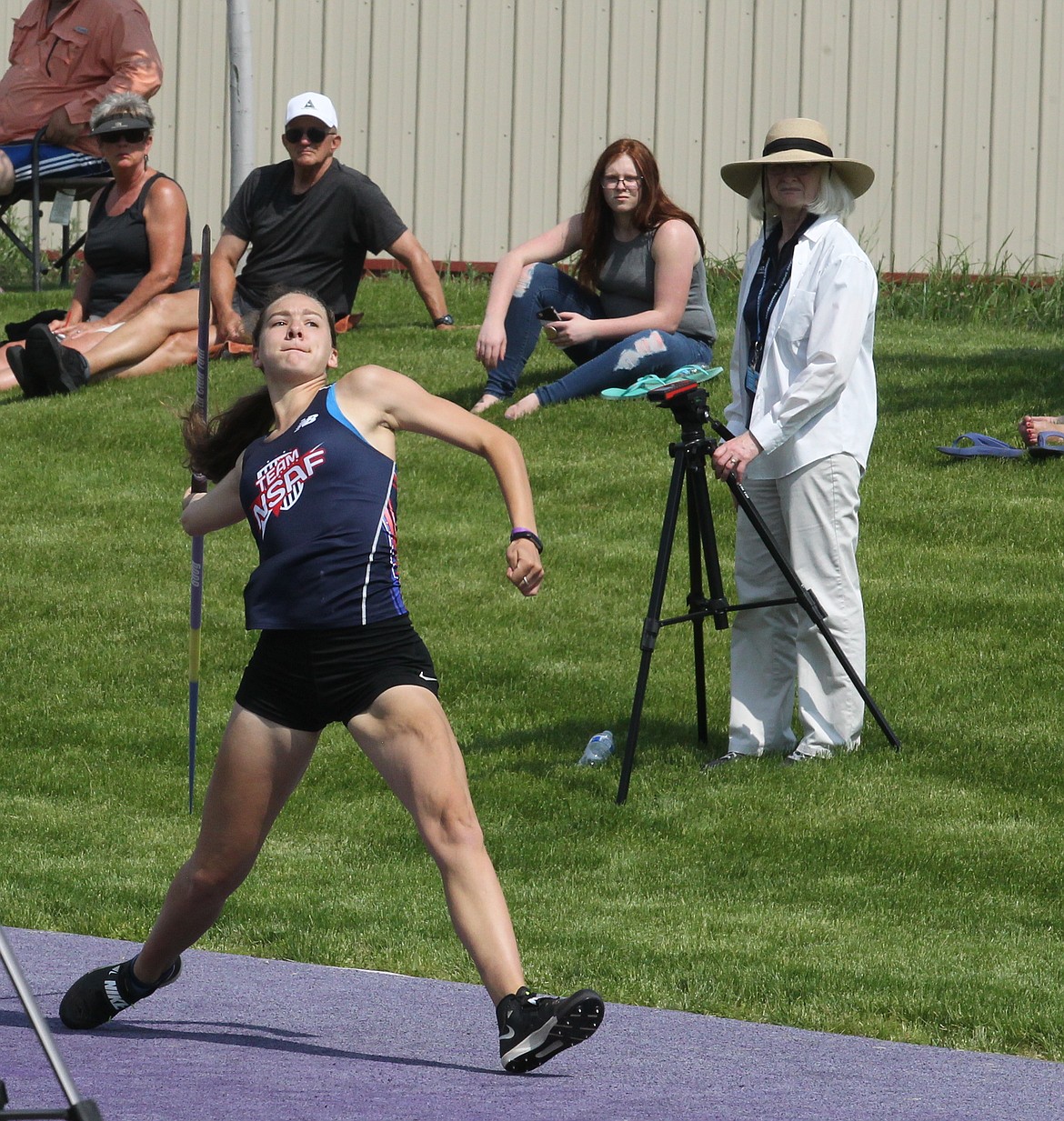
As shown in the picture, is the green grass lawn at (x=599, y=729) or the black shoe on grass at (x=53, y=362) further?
the black shoe on grass at (x=53, y=362)

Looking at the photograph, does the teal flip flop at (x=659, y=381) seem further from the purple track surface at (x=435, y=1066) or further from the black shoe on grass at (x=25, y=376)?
the black shoe on grass at (x=25, y=376)

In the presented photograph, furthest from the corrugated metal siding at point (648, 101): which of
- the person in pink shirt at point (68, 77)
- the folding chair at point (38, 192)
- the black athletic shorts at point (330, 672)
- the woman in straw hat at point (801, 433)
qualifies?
the black athletic shorts at point (330, 672)

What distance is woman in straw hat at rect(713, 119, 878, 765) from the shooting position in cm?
656

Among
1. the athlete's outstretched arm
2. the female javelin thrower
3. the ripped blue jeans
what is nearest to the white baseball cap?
the ripped blue jeans

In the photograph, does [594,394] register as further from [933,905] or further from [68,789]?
[933,905]

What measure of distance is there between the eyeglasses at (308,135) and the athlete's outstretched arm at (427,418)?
7106 mm

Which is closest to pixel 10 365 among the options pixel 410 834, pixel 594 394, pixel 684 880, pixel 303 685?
pixel 594 394

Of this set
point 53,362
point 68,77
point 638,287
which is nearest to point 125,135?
point 53,362

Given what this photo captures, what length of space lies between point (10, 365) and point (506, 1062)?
8463 mm

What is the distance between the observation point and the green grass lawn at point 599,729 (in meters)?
5.46

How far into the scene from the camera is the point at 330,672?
4.33 meters

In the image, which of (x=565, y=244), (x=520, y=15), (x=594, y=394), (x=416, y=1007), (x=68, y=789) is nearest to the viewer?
(x=416, y=1007)

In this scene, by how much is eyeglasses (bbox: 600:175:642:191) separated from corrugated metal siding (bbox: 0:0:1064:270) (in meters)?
6.23

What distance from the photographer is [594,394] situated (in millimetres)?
10922
